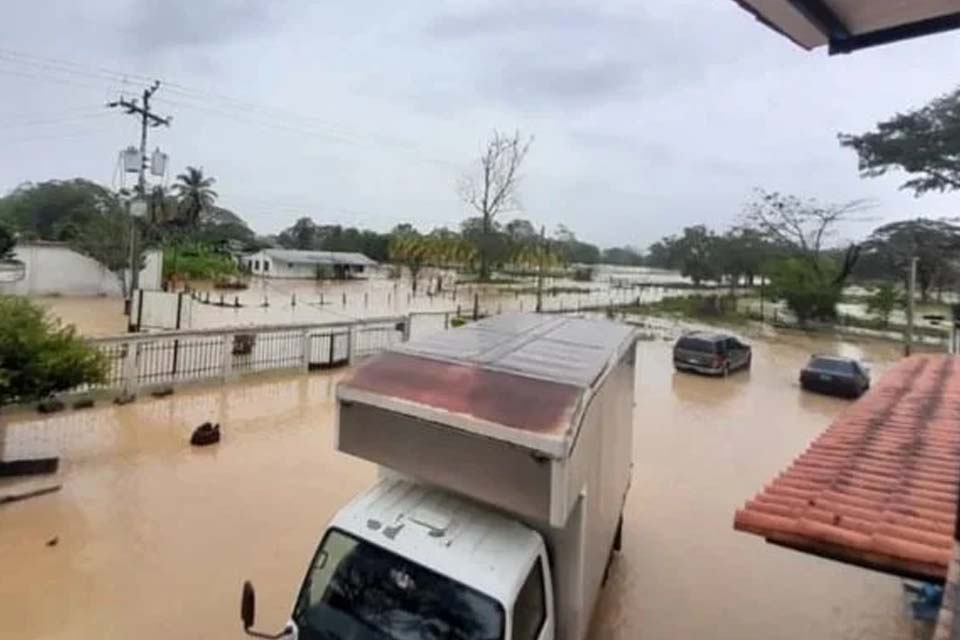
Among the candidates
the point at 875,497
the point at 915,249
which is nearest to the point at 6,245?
the point at 875,497

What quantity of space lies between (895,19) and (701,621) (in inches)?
220

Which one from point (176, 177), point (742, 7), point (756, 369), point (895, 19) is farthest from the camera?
point (176, 177)

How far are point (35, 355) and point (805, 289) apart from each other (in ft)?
120

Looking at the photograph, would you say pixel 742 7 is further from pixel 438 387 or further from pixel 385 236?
pixel 385 236

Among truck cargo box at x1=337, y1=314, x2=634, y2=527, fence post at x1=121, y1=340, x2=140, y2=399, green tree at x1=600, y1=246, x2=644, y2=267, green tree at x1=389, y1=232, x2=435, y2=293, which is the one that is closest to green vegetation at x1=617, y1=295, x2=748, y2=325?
green tree at x1=389, y1=232, x2=435, y2=293

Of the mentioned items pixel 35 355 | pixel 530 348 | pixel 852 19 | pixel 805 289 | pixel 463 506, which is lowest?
pixel 463 506

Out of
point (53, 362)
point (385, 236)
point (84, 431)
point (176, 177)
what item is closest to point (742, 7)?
point (53, 362)

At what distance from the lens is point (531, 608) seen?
3.55 meters

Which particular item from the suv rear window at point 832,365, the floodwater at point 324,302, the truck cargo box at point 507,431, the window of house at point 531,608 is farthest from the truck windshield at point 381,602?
the suv rear window at point 832,365

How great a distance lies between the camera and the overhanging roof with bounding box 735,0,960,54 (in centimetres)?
163

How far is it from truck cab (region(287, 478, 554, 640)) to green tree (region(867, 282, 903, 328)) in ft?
126

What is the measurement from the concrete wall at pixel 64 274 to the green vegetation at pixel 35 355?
2033cm

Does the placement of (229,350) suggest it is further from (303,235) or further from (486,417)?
(303,235)

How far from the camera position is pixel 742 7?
5.03 ft
